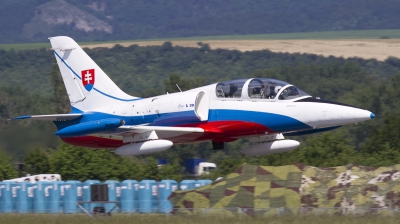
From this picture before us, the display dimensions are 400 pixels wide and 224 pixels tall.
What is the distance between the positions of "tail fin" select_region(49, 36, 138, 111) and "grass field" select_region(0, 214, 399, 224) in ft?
20.5

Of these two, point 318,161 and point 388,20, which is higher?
point 388,20

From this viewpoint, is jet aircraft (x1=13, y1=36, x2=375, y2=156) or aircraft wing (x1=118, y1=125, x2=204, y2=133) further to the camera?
aircraft wing (x1=118, y1=125, x2=204, y2=133)

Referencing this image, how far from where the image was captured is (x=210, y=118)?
2111 cm

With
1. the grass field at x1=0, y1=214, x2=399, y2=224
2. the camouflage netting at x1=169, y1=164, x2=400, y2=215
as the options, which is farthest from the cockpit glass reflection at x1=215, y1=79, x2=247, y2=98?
the grass field at x1=0, y1=214, x2=399, y2=224

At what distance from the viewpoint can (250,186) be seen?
18750mm

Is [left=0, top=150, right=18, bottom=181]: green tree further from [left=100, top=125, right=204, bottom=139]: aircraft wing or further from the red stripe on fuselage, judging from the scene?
the red stripe on fuselage

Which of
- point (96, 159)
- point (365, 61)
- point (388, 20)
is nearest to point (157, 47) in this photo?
point (365, 61)

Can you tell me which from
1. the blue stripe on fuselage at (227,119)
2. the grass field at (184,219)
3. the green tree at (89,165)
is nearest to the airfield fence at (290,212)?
the grass field at (184,219)

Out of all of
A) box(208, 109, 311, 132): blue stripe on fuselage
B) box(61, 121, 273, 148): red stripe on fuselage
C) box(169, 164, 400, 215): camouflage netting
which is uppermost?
box(208, 109, 311, 132): blue stripe on fuselage

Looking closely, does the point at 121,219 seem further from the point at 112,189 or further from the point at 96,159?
the point at 96,159

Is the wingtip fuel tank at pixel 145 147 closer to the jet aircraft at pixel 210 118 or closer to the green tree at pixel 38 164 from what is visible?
the jet aircraft at pixel 210 118

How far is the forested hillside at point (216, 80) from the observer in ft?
115

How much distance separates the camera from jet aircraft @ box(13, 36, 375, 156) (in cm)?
2002

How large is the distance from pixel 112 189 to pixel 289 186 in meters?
7.10
